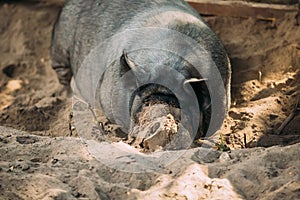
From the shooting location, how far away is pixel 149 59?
4605 millimetres

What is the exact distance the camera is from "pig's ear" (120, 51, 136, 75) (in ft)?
14.8

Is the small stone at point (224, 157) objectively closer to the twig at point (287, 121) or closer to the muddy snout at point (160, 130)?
the muddy snout at point (160, 130)

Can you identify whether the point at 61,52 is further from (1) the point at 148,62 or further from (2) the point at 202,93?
(2) the point at 202,93

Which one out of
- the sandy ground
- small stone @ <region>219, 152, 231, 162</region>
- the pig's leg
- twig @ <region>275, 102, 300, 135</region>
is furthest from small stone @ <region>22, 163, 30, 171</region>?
the pig's leg

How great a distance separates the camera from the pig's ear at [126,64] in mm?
4512

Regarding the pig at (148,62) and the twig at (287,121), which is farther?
the twig at (287,121)

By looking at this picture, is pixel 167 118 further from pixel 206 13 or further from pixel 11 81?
pixel 11 81

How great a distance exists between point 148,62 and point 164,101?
0.45m

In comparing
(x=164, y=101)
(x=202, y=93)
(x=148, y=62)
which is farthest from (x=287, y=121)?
(x=148, y=62)

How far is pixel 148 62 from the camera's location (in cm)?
457

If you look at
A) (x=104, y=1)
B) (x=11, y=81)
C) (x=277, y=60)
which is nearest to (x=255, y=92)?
(x=277, y=60)

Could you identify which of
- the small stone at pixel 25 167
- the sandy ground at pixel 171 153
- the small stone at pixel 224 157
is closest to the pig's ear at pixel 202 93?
the sandy ground at pixel 171 153

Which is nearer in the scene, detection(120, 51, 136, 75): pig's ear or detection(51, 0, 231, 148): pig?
detection(51, 0, 231, 148): pig

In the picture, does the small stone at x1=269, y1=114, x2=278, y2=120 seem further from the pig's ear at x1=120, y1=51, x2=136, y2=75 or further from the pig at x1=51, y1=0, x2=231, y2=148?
the pig's ear at x1=120, y1=51, x2=136, y2=75
